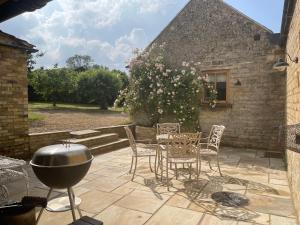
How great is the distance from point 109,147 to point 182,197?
3906 mm

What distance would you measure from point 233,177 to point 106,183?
2.33 metres

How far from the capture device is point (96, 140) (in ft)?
23.4

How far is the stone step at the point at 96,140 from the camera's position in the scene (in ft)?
21.8

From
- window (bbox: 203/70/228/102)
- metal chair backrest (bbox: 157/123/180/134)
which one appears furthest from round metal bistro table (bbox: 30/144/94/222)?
window (bbox: 203/70/228/102)

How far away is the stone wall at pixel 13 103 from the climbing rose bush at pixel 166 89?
11.9 ft

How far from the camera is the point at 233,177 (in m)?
4.75

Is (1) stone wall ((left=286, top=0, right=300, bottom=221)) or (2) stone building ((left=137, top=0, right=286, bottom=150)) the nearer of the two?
(1) stone wall ((left=286, top=0, right=300, bottom=221))

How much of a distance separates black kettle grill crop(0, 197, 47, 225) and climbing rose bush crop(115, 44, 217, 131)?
19.5 ft

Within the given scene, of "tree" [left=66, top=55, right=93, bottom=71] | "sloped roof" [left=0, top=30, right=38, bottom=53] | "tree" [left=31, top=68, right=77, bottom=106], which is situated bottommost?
"sloped roof" [left=0, top=30, right=38, bottom=53]

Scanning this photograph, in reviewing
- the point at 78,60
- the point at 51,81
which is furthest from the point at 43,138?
the point at 78,60

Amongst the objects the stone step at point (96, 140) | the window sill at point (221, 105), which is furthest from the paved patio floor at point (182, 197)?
the window sill at point (221, 105)

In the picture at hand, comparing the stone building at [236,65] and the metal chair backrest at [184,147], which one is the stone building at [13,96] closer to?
the metal chair backrest at [184,147]

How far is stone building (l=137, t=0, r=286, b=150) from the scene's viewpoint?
734cm

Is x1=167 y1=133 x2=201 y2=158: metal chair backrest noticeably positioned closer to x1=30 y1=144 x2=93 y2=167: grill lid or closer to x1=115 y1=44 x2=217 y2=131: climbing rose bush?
x1=30 y1=144 x2=93 y2=167: grill lid
